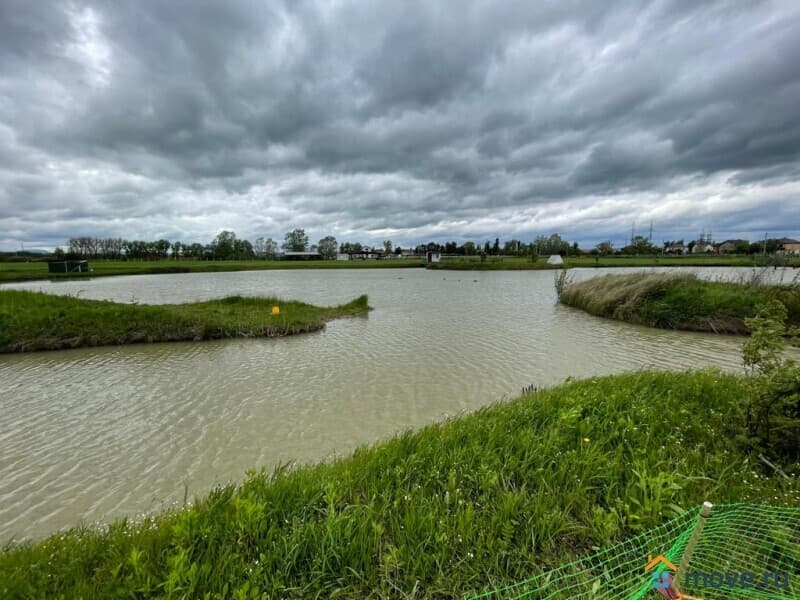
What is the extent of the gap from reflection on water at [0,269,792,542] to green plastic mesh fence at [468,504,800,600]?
13.8 ft

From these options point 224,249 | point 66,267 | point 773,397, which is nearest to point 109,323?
point 773,397

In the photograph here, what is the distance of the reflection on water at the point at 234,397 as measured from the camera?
5.31 m

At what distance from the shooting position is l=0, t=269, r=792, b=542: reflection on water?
17.4 feet

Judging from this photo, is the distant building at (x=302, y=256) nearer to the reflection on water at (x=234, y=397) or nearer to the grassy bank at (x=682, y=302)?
the grassy bank at (x=682, y=302)

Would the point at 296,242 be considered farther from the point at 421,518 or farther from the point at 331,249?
the point at 421,518

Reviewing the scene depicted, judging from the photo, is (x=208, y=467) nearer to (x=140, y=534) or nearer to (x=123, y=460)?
(x=123, y=460)

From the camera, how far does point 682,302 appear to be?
58.1ft

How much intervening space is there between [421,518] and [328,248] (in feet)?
570

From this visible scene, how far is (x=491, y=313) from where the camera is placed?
882 inches

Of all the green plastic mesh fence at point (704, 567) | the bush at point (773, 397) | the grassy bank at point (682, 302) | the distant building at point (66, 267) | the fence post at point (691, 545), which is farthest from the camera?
the distant building at point (66, 267)

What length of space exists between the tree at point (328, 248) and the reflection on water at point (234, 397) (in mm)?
154327

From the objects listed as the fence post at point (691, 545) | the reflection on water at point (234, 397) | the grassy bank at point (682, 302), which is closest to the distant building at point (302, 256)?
the grassy bank at point (682, 302)

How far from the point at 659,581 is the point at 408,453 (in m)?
2.88

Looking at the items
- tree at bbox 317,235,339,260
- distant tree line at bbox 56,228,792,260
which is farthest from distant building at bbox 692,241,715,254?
tree at bbox 317,235,339,260
